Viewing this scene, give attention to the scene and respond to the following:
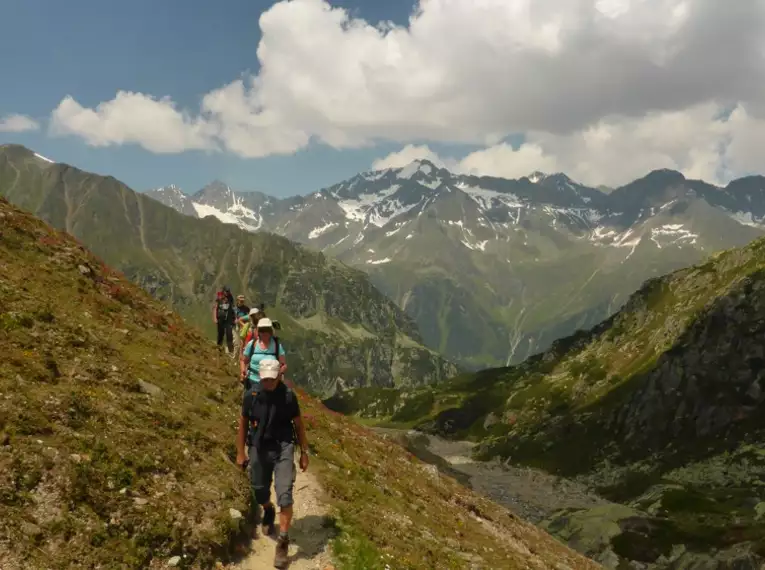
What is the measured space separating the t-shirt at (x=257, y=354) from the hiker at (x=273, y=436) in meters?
0.89

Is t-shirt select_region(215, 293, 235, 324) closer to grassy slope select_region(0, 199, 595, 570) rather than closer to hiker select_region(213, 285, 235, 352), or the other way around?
hiker select_region(213, 285, 235, 352)

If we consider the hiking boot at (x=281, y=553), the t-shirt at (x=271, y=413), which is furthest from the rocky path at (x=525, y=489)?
the t-shirt at (x=271, y=413)

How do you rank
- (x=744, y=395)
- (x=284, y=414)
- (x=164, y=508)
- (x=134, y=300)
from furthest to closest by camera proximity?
(x=744, y=395) → (x=134, y=300) → (x=284, y=414) → (x=164, y=508)

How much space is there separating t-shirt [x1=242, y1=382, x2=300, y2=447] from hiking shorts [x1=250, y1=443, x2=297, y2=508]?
23 centimetres

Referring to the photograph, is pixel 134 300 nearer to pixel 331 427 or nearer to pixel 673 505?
pixel 331 427

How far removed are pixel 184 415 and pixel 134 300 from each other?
615 inches

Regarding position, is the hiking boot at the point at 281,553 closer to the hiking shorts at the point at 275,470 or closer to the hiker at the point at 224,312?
the hiking shorts at the point at 275,470

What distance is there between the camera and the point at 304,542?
48.6ft

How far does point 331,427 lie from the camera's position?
30.0 meters

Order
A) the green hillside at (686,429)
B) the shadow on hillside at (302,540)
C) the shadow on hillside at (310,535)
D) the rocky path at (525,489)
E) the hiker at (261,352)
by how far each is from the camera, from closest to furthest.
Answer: the shadow on hillside at (302,540), the shadow on hillside at (310,535), the hiker at (261,352), the green hillside at (686,429), the rocky path at (525,489)

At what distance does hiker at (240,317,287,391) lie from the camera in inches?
581

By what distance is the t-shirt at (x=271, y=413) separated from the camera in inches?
539

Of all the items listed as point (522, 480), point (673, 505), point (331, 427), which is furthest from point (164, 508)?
point (522, 480)

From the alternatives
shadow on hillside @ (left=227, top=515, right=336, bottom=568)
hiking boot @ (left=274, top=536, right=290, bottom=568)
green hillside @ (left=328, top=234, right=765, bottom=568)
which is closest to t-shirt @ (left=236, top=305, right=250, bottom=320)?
shadow on hillside @ (left=227, top=515, right=336, bottom=568)
